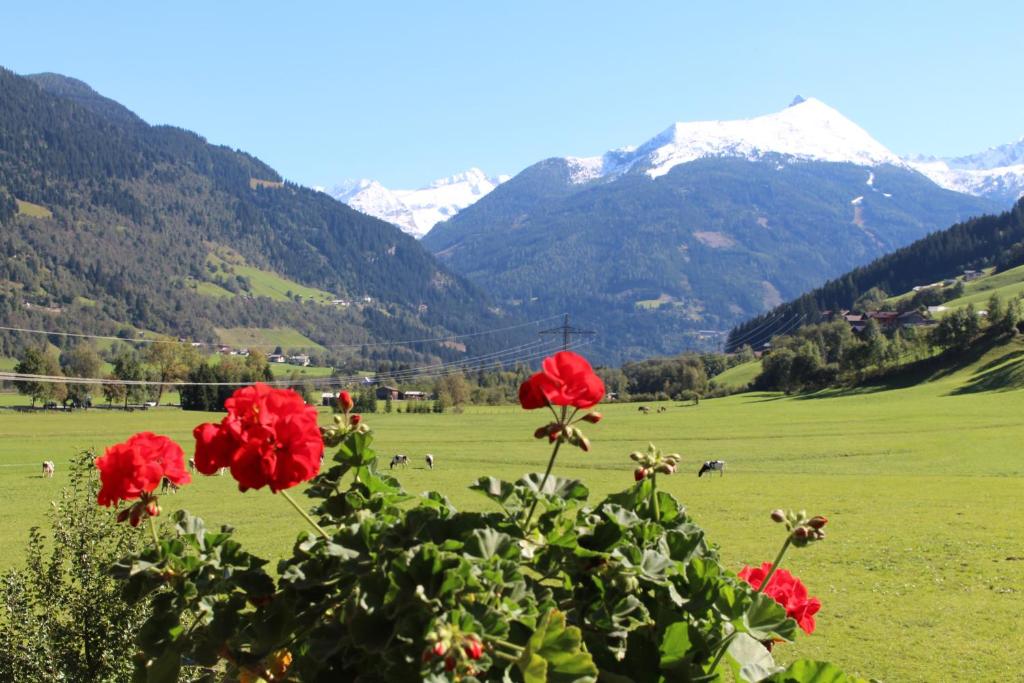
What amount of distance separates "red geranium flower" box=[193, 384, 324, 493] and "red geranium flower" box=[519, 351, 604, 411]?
28.2 inches

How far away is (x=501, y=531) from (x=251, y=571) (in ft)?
2.95

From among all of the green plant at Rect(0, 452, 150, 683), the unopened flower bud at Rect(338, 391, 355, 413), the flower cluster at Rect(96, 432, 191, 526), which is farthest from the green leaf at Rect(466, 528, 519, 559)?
the green plant at Rect(0, 452, 150, 683)

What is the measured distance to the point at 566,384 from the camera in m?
2.82

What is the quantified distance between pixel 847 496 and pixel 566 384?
29695 mm

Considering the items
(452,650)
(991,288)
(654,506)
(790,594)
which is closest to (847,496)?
(790,594)

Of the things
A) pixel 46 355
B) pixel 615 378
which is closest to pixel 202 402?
pixel 46 355

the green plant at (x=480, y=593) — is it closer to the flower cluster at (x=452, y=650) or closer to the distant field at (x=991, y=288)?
the flower cluster at (x=452, y=650)

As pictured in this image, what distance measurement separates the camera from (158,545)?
299 cm

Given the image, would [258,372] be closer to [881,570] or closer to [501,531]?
[881,570]

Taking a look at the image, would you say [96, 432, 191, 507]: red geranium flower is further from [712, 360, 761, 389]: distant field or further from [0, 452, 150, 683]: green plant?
[712, 360, 761, 389]: distant field

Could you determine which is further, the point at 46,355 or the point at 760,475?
the point at 46,355

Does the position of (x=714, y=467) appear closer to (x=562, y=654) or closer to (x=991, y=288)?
(x=562, y=654)

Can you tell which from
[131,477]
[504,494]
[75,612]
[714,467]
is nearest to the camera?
[504,494]

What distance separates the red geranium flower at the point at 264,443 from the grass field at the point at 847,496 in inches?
426
